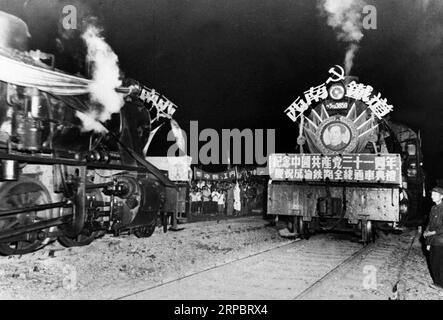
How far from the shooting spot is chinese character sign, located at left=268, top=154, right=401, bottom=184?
7582mm

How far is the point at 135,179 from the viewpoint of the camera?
6.43 metres

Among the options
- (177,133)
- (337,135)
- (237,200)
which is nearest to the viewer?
(177,133)

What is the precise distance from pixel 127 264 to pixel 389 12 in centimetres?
653

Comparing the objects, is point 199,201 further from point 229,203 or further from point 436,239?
point 436,239

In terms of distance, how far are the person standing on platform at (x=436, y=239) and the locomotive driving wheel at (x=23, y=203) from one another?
5398mm

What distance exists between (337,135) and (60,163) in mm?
6215

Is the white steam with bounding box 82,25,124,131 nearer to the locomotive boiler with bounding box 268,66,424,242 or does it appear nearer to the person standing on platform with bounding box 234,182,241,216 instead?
the locomotive boiler with bounding box 268,66,424,242

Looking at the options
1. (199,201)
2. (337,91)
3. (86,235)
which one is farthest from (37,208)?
(199,201)

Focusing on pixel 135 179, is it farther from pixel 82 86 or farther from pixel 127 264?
pixel 82 86

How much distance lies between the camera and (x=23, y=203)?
4.93m

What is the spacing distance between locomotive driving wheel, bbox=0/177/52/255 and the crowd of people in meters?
10.5

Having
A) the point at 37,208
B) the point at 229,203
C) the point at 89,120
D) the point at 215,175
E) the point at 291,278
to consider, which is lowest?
the point at 291,278

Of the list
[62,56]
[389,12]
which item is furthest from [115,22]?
[389,12]

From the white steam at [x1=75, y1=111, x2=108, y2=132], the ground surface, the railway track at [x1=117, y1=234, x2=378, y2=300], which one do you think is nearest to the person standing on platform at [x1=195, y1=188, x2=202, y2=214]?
the ground surface
